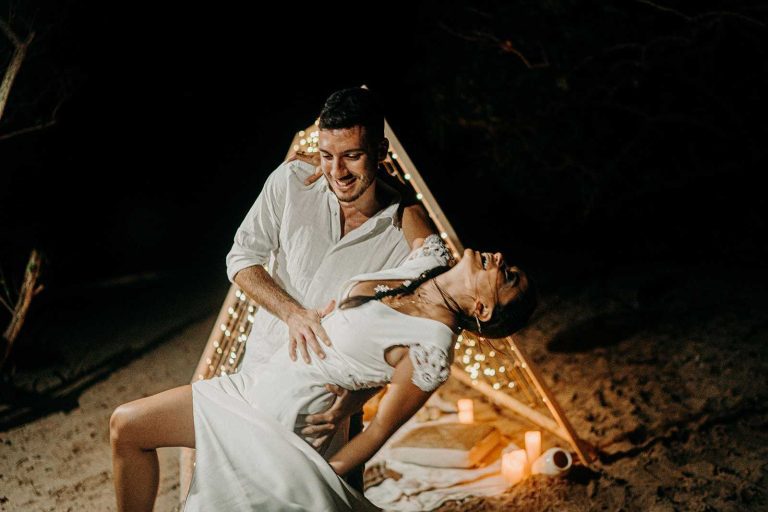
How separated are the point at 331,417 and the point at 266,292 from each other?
1.98 ft

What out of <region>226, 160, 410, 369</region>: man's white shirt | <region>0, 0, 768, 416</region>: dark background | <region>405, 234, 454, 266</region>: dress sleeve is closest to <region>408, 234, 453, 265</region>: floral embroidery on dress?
<region>405, 234, 454, 266</region>: dress sleeve

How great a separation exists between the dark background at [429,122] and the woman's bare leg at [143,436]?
359 centimetres

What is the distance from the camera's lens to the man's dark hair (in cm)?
221

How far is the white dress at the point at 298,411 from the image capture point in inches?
81.5

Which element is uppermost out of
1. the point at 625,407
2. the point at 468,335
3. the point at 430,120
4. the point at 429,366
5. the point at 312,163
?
the point at 312,163

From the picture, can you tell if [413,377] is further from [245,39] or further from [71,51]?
[245,39]

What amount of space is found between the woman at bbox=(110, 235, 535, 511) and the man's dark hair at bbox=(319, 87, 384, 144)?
570 mm

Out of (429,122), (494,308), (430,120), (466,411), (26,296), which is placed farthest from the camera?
(429,122)

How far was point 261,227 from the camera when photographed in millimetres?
2582

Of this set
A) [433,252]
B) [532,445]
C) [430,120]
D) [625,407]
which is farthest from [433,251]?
[430,120]

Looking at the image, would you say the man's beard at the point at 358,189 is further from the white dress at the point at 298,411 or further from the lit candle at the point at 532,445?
the lit candle at the point at 532,445

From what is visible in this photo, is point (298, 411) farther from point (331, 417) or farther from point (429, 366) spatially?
point (429, 366)

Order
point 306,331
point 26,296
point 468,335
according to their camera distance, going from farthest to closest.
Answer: point 26,296
point 468,335
point 306,331

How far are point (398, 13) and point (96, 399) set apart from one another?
34.5ft
